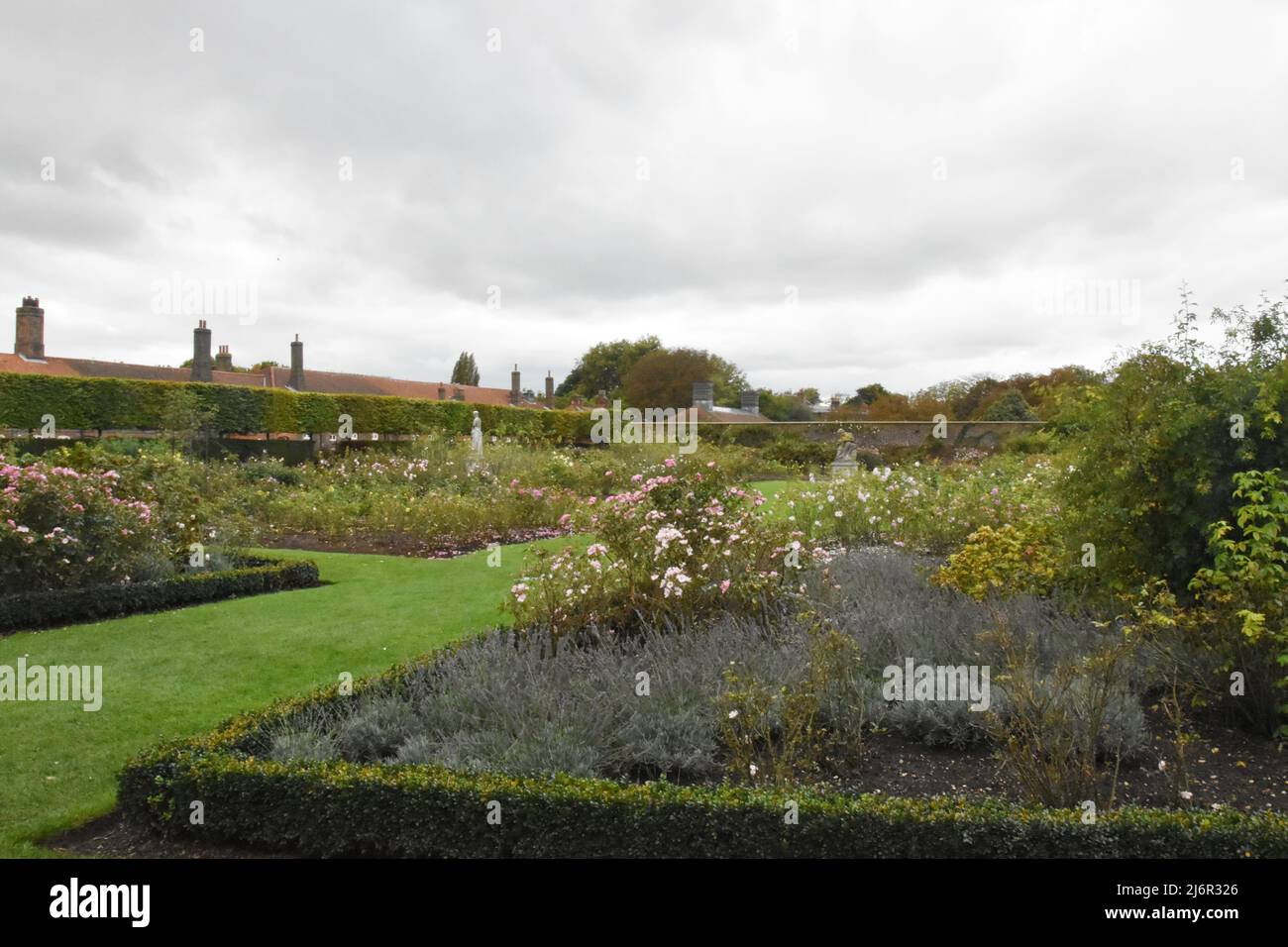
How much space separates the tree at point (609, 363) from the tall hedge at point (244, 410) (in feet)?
116

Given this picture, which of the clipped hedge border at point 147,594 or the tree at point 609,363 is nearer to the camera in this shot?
the clipped hedge border at point 147,594

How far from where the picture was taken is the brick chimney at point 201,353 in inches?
1335

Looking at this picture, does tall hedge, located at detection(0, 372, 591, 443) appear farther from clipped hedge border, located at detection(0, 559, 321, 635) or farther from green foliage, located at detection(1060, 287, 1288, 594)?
green foliage, located at detection(1060, 287, 1288, 594)

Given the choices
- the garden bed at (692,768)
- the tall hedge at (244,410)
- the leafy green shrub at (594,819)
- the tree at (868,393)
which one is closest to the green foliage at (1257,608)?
the garden bed at (692,768)

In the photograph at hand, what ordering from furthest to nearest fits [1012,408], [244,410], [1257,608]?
[1012,408]
[244,410]
[1257,608]

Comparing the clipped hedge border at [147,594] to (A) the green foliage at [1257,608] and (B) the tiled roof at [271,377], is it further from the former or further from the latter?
(B) the tiled roof at [271,377]

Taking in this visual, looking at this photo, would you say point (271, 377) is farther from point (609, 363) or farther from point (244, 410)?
point (609, 363)

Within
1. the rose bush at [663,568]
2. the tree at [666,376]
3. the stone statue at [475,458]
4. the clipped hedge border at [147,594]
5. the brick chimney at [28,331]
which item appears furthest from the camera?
the tree at [666,376]

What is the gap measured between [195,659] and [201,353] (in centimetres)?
3158

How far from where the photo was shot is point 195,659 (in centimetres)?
651

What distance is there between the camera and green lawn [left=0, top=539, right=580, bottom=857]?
438 centimetres

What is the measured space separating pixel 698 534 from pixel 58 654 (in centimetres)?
497

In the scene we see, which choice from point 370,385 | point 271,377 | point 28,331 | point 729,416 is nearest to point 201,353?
point 28,331
